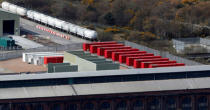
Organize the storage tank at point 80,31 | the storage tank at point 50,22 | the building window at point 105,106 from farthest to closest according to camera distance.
Answer: the storage tank at point 50,22
the storage tank at point 80,31
the building window at point 105,106

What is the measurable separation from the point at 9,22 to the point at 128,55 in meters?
29.0

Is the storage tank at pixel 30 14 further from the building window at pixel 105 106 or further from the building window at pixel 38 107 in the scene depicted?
the building window at pixel 38 107

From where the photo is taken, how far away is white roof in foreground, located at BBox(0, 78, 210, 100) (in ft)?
189

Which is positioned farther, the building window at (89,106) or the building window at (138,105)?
the building window at (138,105)

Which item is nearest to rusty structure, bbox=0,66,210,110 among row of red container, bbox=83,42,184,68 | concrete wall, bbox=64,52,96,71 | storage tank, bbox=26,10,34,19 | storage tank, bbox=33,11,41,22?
row of red container, bbox=83,42,184,68

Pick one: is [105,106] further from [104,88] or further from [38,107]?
[38,107]

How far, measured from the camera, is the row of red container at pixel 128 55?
213 ft

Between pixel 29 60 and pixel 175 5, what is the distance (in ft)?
202

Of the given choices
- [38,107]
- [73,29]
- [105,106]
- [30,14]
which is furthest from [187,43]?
[38,107]

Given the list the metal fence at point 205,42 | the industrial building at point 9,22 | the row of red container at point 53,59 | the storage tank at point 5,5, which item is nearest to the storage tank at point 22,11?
the storage tank at point 5,5

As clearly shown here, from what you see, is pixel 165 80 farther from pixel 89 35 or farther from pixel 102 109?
pixel 89 35

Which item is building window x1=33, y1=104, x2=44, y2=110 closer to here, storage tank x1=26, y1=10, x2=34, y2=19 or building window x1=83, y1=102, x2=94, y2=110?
building window x1=83, y1=102, x2=94, y2=110

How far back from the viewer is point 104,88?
59.6m

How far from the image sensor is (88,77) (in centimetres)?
5941
